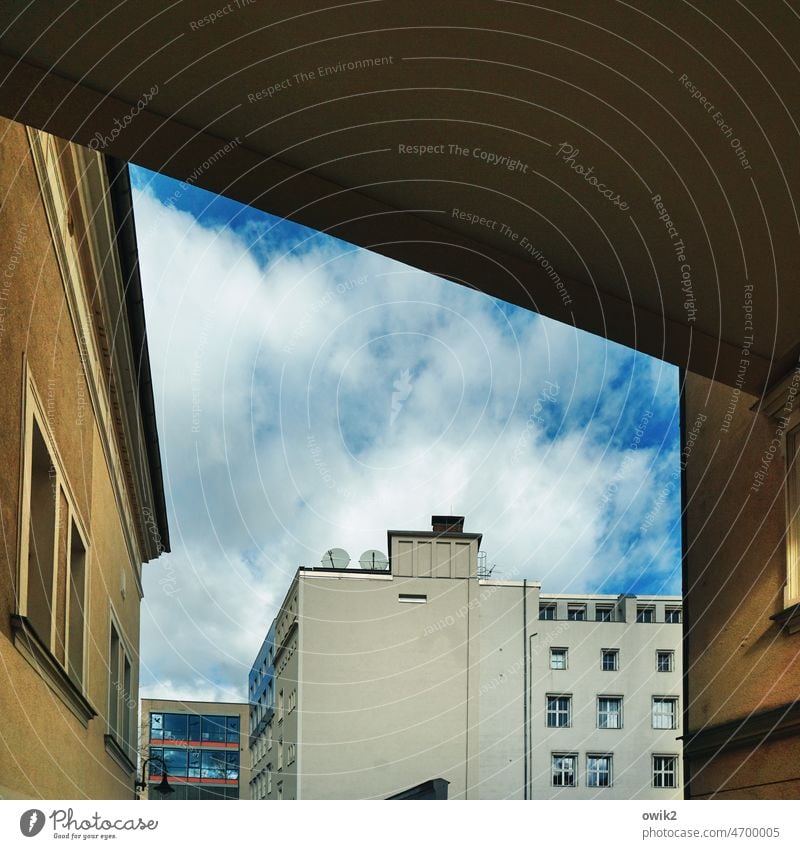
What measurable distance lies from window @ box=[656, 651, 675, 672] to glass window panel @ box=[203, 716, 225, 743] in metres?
22.6

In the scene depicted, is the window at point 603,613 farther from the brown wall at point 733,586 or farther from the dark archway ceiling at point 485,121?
the dark archway ceiling at point 485,121

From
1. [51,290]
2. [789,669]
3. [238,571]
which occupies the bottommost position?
[789,669]

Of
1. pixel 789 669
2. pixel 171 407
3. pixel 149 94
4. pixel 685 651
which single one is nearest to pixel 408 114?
pixel 149 94

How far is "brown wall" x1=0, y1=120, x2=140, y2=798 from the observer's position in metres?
5.06

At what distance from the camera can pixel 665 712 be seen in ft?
174

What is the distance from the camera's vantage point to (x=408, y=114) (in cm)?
546

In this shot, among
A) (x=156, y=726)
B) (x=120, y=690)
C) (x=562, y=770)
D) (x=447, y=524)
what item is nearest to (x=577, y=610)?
(x=562, y=770)

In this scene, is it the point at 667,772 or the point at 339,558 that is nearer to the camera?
the point at 667,772

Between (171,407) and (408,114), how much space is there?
44466 millimetres

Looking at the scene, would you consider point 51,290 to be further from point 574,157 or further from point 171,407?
point 171,407

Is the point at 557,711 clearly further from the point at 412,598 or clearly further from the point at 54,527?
the point at 54,527

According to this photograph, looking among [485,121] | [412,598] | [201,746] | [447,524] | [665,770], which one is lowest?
[665,770]

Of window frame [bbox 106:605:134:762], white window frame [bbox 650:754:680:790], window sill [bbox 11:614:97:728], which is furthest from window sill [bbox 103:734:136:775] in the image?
white window frame [bbox 650:754:680:790]

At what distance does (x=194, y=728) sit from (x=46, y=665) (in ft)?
182
